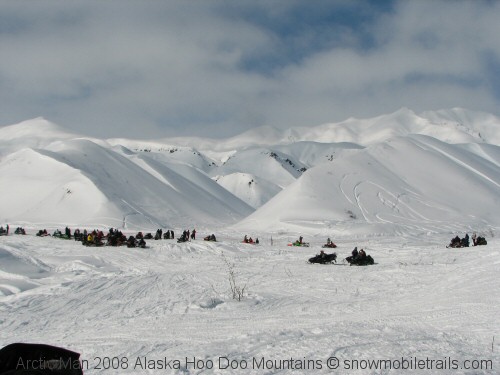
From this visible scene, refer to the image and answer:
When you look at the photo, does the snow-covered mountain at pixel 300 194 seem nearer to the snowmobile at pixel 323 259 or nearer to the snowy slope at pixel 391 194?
the snowy slope at pixel 391 194

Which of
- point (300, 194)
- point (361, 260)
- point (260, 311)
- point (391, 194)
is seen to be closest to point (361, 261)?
point (361, 260)

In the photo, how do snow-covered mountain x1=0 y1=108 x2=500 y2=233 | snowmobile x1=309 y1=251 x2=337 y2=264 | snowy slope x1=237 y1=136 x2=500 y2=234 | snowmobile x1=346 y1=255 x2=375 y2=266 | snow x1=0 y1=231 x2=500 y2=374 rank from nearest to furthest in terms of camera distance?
1. snow x1=0 y1=231 x2=500 y2=374
2. snowmobile x1=346 y1=255 x2=375 y2=266
3. snowmobile x1=309 y1=251 x2=337 y2=264
4. snowy slope x1=237 y1=136 x2=500 y2=234
5. snow-covered mountain x1=0 y1=108 x2=500 y2=233

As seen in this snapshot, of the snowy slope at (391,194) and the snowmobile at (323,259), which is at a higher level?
the snowy slope at (391,194)

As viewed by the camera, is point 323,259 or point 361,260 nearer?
point 361,260

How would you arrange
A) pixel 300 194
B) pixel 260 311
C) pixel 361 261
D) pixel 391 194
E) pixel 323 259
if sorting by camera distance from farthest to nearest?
pixel 300 194 < pixel 391 194 < pixel 323 259 < pixel 361 261 < pixel 260 311

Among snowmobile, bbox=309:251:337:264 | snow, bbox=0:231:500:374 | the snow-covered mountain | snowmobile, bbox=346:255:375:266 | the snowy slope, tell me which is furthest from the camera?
the snow-covered mountain

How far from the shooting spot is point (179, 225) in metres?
75.4

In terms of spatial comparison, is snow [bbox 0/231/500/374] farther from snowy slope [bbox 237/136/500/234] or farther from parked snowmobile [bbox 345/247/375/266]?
snowy slope [bbox 237/136/500/234]

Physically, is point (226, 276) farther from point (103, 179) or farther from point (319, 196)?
point (103, 179)

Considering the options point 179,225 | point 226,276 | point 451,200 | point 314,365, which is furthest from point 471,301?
point 179,225

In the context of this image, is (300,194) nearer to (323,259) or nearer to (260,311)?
(323,259)

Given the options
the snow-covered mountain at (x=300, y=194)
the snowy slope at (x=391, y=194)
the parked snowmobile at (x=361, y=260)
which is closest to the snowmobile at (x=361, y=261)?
the parked snowmobile at (x=361, y=260)

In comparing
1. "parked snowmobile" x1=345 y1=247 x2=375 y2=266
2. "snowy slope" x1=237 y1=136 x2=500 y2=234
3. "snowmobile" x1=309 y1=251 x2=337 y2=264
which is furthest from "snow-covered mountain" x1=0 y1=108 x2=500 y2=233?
"parked snowmobile" x1=345 y1=247 x2=375 y2=266

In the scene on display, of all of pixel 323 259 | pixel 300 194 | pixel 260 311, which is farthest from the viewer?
pixel 300 194
